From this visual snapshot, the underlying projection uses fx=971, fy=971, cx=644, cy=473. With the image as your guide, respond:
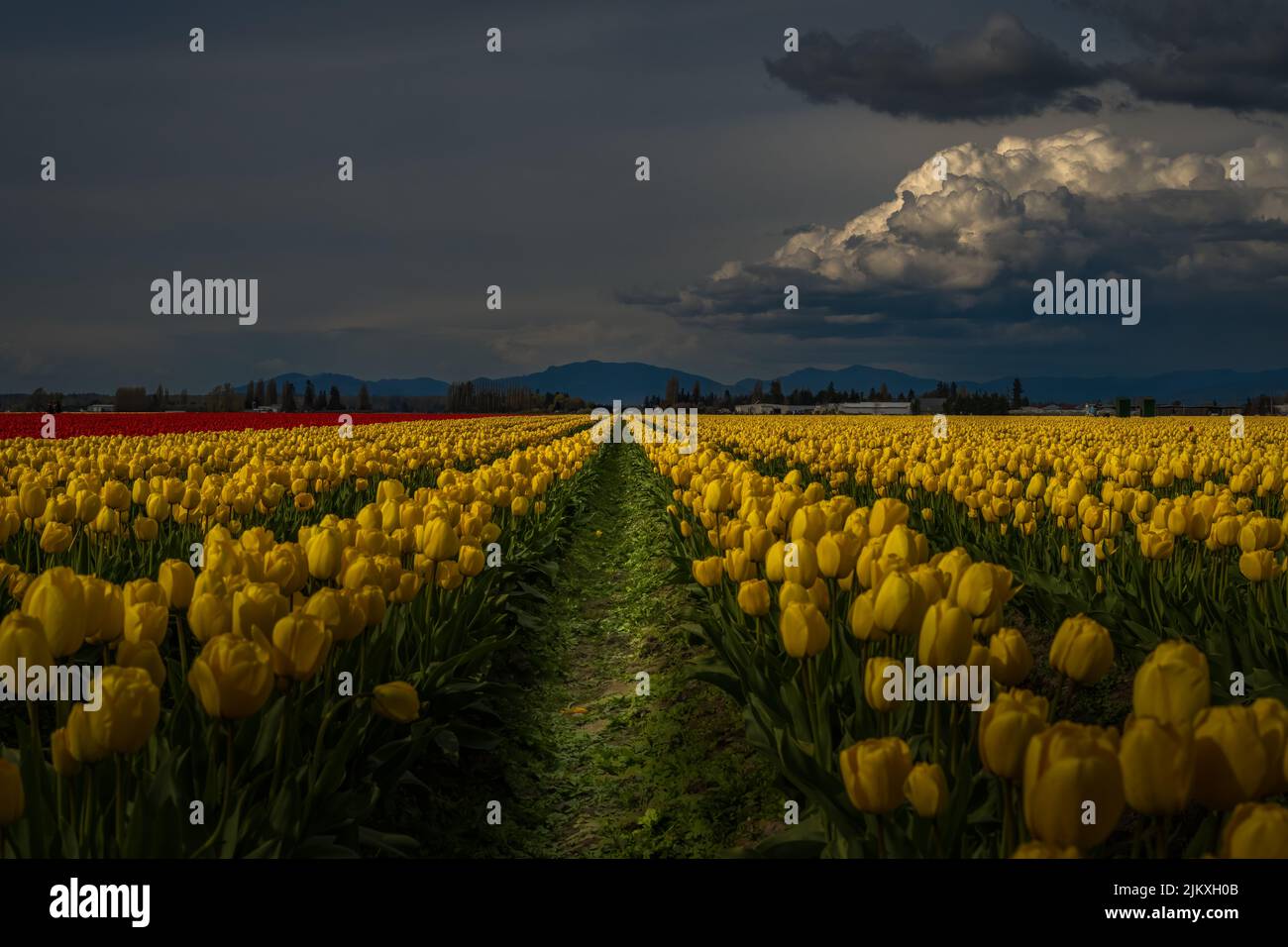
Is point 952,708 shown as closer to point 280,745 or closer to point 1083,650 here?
point 1083,650

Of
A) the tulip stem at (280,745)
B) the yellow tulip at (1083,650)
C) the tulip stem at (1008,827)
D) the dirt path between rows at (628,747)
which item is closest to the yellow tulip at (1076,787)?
the tulip stem at (1008,827)

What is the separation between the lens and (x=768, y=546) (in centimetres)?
565

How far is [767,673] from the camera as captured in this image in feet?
17.8

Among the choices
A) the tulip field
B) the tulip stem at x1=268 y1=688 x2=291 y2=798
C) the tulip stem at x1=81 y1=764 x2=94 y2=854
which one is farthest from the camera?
the tulip stem at x1=268 y1=688 x2=291 y2=798

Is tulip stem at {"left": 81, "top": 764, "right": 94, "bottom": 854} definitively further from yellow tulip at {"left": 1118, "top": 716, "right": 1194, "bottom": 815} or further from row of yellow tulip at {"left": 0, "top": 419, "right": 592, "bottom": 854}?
yellow tulip at {"left": 1118, "top": 716, "right": 1194, "bottom": 815}

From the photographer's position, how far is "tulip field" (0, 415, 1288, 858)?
251 cm

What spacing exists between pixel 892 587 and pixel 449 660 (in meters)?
3.07

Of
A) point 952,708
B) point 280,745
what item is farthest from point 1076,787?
point 280,745

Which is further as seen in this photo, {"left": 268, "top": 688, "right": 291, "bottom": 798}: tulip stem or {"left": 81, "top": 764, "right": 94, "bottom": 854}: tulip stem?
{"left": 268, "top": 688, "right": 291, "bottom": 798}: tulip stem

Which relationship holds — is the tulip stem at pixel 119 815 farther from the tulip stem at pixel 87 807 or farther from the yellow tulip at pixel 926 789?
the yellow tulip at pixel 926 789

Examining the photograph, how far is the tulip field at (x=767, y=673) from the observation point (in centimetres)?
251

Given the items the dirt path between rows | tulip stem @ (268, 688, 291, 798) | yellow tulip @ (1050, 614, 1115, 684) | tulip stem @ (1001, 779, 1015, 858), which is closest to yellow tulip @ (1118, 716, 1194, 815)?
tulip stem @ (1001, 779, 1015, 858)
